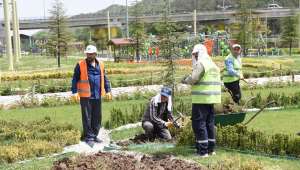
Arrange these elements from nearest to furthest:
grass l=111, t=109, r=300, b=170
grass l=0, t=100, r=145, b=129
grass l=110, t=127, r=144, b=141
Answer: grass l=111, t=109, r=300, b=170 < grass l=110, t=127, r=144, b=141 < grass l=0, t=100, r=145, b=129

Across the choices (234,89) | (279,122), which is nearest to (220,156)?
(279,122)

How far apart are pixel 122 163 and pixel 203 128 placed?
1.60 metres

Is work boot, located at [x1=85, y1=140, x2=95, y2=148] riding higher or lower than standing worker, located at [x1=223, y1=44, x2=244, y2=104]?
lower

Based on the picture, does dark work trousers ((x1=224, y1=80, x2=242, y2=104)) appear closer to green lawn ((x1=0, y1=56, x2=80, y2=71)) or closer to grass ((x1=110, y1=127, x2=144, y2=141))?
grass ((x1=110, y1=127, x2=144, y2=141))

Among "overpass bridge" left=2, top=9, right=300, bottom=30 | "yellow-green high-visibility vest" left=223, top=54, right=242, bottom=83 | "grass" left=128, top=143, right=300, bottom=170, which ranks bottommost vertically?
"grass" left=128, top=143, right=300, bottom=170

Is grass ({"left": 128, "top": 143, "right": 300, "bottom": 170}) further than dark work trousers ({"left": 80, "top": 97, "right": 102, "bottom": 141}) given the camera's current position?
No

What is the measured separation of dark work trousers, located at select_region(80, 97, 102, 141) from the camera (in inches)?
414

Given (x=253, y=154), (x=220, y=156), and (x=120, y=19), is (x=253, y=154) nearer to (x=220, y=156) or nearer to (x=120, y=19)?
(x=220, y=156)

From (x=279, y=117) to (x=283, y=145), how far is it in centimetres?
461

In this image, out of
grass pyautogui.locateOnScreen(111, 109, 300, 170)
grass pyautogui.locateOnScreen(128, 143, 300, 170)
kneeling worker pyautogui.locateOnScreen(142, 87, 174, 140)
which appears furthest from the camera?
kneeling worker pyautogui.locateOnScreen(142, 87, 174, 140)

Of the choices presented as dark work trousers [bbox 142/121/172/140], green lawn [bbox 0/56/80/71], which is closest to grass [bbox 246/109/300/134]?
dark work trousers [bbox 142/121/172/140]

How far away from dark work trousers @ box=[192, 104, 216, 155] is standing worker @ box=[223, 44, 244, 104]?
462cm

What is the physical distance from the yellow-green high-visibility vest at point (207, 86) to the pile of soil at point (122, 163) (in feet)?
3.77

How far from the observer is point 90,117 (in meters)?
10.7
